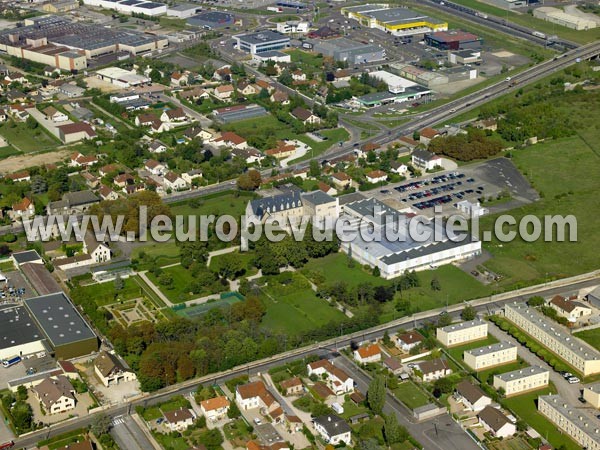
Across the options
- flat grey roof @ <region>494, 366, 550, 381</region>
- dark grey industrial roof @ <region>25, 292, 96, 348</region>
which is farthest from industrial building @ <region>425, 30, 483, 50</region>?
flat grey roof @ <region>494, 366, 550, 381</region>

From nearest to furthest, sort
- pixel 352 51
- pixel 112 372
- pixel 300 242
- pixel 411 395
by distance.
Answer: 1. pixel 411 395
2. pixel 112 372
3. pixel 300 242
4. pixel 352 51

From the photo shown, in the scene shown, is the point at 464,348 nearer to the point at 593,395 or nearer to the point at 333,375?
the point at 593,395

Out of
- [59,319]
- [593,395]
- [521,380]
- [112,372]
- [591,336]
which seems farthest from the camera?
[59,319]

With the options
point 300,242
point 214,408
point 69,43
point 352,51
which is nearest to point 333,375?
point 214,408

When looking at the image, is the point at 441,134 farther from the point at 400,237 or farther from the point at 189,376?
the point at 189,376

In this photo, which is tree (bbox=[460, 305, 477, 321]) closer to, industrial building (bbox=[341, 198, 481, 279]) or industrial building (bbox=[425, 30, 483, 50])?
industrial building (bbox=[341, 198, 481, 279])

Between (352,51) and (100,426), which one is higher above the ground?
(100,426)

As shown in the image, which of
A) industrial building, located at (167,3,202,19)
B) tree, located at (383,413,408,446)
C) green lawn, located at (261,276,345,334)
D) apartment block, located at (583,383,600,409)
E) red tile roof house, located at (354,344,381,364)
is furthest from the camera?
industrial building, located at (167,3,202,19)
